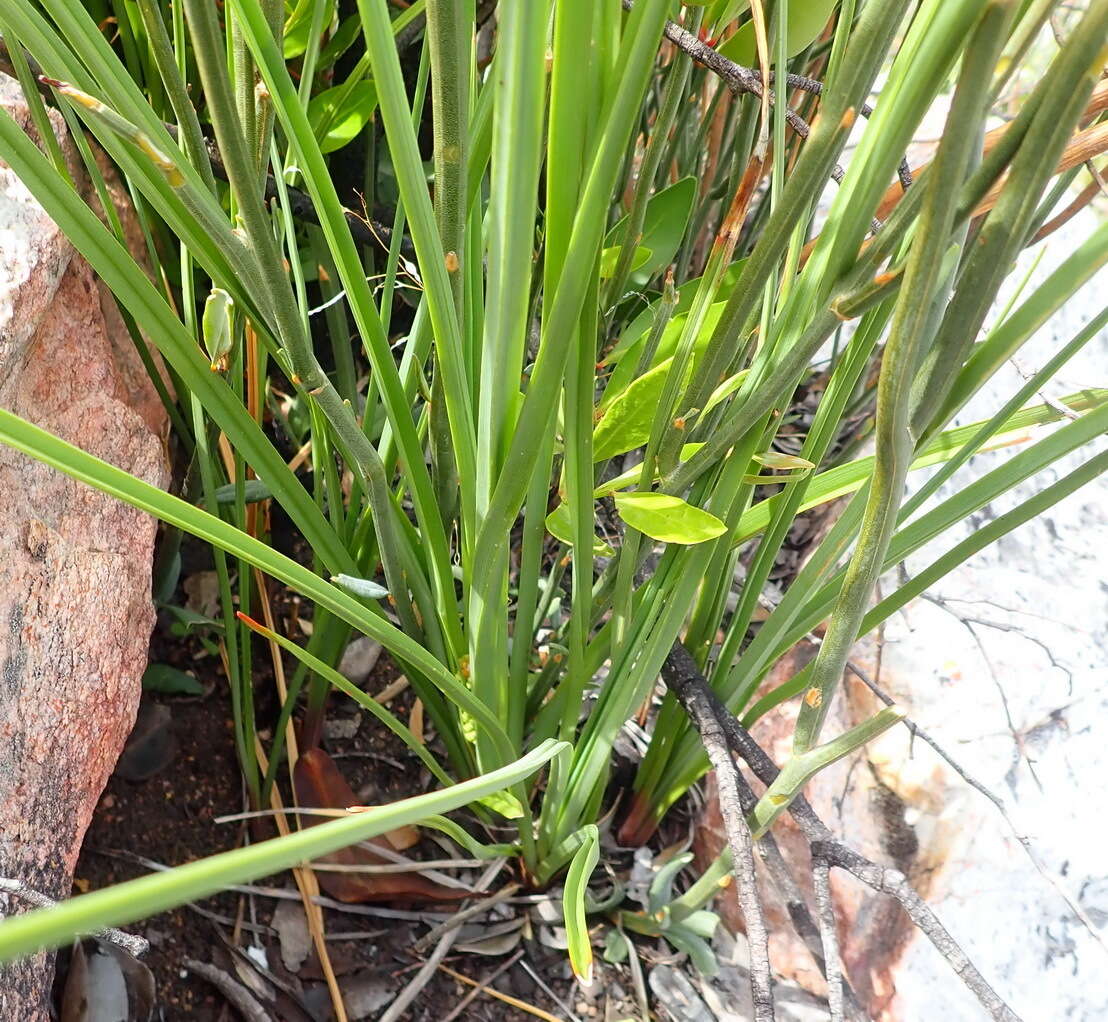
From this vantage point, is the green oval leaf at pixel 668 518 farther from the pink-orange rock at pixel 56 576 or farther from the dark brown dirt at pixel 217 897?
the dark brown dirt at pixel 217 897

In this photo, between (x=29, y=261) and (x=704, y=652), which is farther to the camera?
(x=704, y=652)

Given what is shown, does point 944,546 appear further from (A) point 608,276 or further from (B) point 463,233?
(B) point 463,233

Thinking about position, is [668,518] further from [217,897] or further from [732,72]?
[217,897]

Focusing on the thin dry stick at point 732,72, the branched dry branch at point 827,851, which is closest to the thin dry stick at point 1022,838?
the branched dry branch at point 827,851

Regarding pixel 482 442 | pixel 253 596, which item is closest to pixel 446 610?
pixel 482 442

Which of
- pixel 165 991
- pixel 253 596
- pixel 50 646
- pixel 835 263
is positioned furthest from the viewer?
pixel 253 596

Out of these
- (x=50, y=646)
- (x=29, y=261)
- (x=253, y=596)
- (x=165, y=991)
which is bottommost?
(x=165, y=991)

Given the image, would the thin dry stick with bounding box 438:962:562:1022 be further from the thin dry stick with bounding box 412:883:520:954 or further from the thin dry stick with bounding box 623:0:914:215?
the thin dry stick with bounding box 623:0:914:215

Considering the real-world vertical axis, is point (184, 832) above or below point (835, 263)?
below
